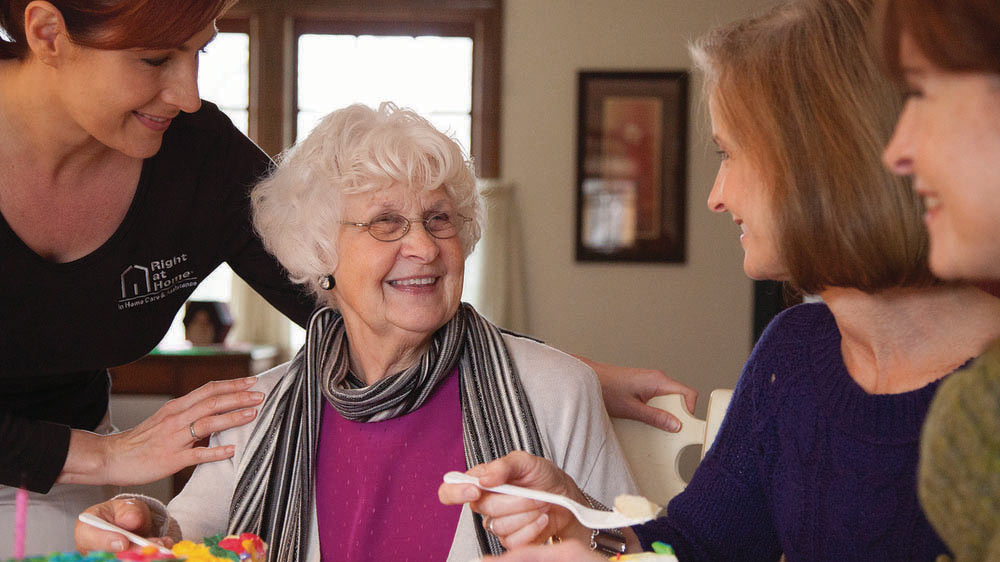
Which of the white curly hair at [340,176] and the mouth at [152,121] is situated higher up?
the mouth at [152,121]

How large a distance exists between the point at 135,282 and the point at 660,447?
987mm

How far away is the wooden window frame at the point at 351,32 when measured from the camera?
501cm

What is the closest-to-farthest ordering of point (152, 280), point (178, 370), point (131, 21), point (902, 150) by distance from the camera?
1. point (902, 150)
2. point (131, 21)
3. point (152, 280)
4. point (178, 370)

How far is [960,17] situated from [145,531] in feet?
3.76

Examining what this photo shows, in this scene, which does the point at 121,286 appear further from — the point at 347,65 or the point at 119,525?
the point at 347,65

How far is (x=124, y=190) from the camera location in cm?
163

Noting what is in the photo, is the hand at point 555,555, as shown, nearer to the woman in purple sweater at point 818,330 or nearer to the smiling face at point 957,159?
the woman in purple sweater at point 818,330

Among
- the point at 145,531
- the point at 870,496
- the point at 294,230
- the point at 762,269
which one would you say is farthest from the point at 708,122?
the point at 145,531

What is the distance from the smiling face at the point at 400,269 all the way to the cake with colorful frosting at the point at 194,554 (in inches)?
22.9

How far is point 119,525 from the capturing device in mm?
1207

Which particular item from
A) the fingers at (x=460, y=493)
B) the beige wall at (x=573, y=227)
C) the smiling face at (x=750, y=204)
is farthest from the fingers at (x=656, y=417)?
the beige wall at (x=573, y=227)

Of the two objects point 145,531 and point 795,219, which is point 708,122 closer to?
point 795,219

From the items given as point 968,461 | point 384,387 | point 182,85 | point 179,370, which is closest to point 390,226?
point 384,387

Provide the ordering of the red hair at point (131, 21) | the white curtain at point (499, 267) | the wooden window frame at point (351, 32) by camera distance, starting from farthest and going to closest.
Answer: the wooden window frame at point (351, 32), the white curtain at point (499, 267), the red hair at point (131, 21)
